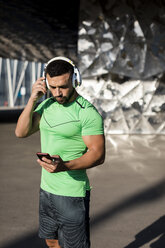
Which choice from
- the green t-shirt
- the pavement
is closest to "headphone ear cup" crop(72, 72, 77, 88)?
the green t-shirt

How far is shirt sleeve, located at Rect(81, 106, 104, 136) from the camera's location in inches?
86.7

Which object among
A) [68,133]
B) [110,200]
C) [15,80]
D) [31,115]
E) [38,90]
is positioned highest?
[38,90]

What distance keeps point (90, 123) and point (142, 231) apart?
8.36 ft

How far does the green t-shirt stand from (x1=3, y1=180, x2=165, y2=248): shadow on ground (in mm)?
1724

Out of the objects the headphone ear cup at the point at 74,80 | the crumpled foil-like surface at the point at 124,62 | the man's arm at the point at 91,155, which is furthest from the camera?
the crumpled foil-like surface at the point at 124,62

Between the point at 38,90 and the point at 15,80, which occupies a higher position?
the point at 38,90

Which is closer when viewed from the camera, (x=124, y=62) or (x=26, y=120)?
(x=26, y=120)

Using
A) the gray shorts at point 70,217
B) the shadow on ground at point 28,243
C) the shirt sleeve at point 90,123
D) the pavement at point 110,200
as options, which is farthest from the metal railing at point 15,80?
the shirt sleeve at point 90,123

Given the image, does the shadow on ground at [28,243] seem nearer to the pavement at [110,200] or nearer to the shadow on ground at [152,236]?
the pavement at [110,200]

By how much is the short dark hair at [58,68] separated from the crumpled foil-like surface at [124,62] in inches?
434

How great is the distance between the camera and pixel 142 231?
4195mm

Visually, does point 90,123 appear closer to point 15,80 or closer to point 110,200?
point 110,200

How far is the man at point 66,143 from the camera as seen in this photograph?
87.2 inches

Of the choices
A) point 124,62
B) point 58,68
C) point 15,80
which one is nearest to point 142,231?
point 58,68
